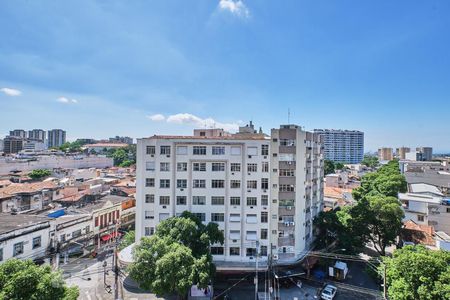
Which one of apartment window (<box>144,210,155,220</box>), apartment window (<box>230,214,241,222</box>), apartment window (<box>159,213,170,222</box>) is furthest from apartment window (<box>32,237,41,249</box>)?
apartment window (<box>230,214,241,222</box>)

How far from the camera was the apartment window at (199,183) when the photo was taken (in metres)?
33.3

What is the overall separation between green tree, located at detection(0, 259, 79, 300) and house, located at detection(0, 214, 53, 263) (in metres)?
17.2

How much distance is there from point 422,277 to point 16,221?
4150 cm

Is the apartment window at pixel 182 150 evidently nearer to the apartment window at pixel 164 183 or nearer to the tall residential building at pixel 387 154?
the apartment window at pixel 164 183

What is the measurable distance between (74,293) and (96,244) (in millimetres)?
27677

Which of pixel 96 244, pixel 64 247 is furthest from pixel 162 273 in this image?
pixel 96 244

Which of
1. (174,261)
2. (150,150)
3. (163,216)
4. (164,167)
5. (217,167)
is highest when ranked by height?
(150,150)

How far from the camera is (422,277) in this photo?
17.8 meters

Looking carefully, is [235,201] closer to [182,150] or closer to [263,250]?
[263,250]

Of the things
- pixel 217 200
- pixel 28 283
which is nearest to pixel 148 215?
pixel 217 200

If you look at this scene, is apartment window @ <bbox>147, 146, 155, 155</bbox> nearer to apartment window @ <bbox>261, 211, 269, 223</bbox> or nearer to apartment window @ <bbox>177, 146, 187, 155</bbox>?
apartment window @ <bbox>177, 146, 187, 155</bbox>

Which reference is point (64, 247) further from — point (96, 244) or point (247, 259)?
point (247, 259)

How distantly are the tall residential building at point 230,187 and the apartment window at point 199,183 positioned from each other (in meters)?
0.13

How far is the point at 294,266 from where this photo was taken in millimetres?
32875
